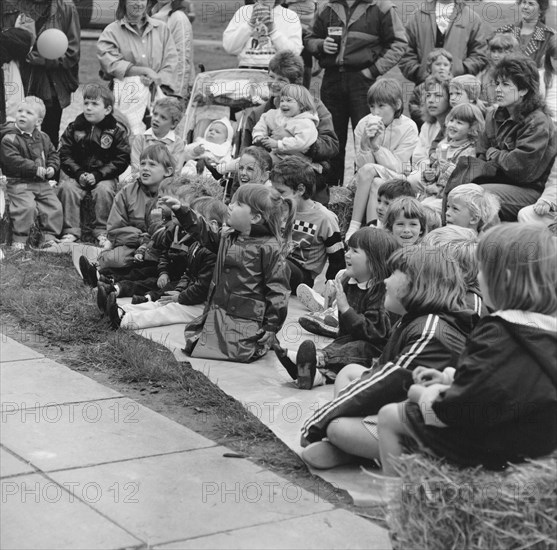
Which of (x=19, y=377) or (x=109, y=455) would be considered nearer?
(x=109, y=455)

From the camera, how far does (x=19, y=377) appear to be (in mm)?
6215

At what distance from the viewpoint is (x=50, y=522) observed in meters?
4.26

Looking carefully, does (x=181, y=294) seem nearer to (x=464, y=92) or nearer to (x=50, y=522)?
(x=464, y=92)

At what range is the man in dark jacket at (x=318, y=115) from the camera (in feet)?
30.1

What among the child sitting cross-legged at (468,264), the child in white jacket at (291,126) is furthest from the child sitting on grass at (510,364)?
the child in white jacket at (291,126)

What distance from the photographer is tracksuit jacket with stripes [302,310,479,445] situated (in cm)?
468

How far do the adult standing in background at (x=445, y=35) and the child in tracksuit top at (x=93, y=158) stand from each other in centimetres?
284

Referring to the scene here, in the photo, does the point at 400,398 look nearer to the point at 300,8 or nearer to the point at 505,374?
the point at 505,374

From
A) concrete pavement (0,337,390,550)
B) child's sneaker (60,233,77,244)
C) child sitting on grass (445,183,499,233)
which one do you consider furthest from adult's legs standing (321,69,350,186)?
concrete pavement (0,337,390,550)

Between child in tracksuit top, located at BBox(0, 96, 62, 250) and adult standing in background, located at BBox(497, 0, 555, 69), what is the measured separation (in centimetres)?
437

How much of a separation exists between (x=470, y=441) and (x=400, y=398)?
78 centimetres

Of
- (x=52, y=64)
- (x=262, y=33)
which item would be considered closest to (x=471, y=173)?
(x=262, y=33)

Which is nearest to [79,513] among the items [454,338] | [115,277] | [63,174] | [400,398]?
[400,398]

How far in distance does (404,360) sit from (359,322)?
1.12m
